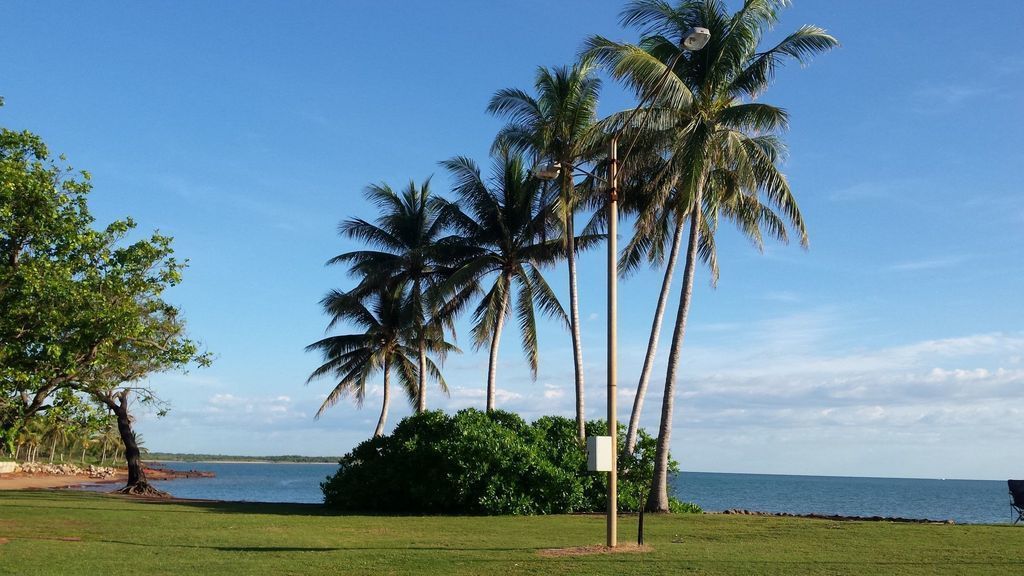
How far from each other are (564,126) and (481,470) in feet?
38.8

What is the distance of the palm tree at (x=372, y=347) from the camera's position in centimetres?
4075

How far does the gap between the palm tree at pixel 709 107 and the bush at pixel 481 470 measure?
9.60 ft

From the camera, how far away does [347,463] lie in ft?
100

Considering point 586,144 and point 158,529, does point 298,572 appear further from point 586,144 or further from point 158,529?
point 586,144

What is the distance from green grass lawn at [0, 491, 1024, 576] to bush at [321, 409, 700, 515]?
74.0 inches

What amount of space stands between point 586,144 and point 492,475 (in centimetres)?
1019

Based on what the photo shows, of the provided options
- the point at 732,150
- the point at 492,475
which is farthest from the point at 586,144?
the point at 492,475

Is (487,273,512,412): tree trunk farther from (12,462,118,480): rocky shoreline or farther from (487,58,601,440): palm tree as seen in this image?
(12,462,118,480): rocky shoreline

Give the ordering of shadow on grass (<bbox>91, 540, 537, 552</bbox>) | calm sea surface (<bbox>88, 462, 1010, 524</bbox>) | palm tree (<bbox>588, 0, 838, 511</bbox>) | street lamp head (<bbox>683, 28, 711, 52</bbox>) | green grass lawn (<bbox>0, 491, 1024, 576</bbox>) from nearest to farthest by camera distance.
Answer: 1. street lamp head (<bbox>683, 28, 711, 52</bbox>)
2. green grass lawn (<bbox>0, 491, 1024, 576</bbox>)
3. shadow on grass (<bbox>91, 540, 537, 552</bbox>)
4. palm tree (<bbox>588, 0, 838, 511</bbox>)
5. calm sea surface (<bbox>88, 462, 1010, 524</bbox>)

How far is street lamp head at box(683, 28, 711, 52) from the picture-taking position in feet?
42.3

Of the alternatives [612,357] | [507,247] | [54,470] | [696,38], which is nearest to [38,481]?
[54,470]

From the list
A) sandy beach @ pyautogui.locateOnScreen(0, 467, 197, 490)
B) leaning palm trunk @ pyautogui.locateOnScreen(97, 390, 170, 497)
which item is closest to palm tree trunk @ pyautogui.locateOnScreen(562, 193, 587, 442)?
leaning palm trunk @ pyautogui.locateOnScreen(97, 390, 170, 497)

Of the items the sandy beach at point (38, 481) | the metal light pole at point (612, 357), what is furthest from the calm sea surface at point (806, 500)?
the metal light pole at point (612, 357)

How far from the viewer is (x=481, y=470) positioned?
2555 centimetres
